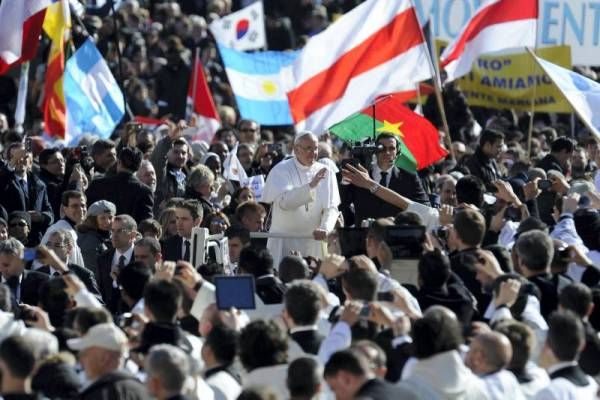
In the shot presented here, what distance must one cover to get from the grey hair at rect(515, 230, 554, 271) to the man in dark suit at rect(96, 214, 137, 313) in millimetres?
3759

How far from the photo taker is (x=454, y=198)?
56.1 feet

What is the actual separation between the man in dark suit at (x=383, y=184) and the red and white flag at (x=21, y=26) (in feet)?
15.3

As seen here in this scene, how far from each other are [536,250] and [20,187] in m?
6.67

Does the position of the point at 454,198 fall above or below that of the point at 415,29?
below

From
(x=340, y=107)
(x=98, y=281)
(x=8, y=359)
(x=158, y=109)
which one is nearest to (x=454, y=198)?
(x=340, y=107)

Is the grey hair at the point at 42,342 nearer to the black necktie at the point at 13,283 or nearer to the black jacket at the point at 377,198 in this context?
the black necktie at the point at 13,283

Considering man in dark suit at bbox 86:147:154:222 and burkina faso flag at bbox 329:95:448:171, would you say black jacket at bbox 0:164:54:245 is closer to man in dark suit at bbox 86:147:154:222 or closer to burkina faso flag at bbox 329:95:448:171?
man in dark suit at bbox 86:147:154:222

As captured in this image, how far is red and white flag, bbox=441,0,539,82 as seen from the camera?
20.9 m

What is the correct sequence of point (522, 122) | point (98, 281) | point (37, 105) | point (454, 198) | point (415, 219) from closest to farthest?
1. point (415, 219)
2. point (98, 281)
3. point (454, 198)
4. point (37, 105)
5. point (522, 122)

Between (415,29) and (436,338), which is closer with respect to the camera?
(436,338)

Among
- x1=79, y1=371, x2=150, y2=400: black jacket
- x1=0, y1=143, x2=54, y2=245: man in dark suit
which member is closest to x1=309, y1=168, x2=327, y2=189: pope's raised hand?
x1=0, y1=143, x2=54, y2=245: man in dark suit

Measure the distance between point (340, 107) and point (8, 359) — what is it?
8.75m

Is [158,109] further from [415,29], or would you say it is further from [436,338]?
[436,338]

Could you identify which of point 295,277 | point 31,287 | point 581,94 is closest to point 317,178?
point 31,287
